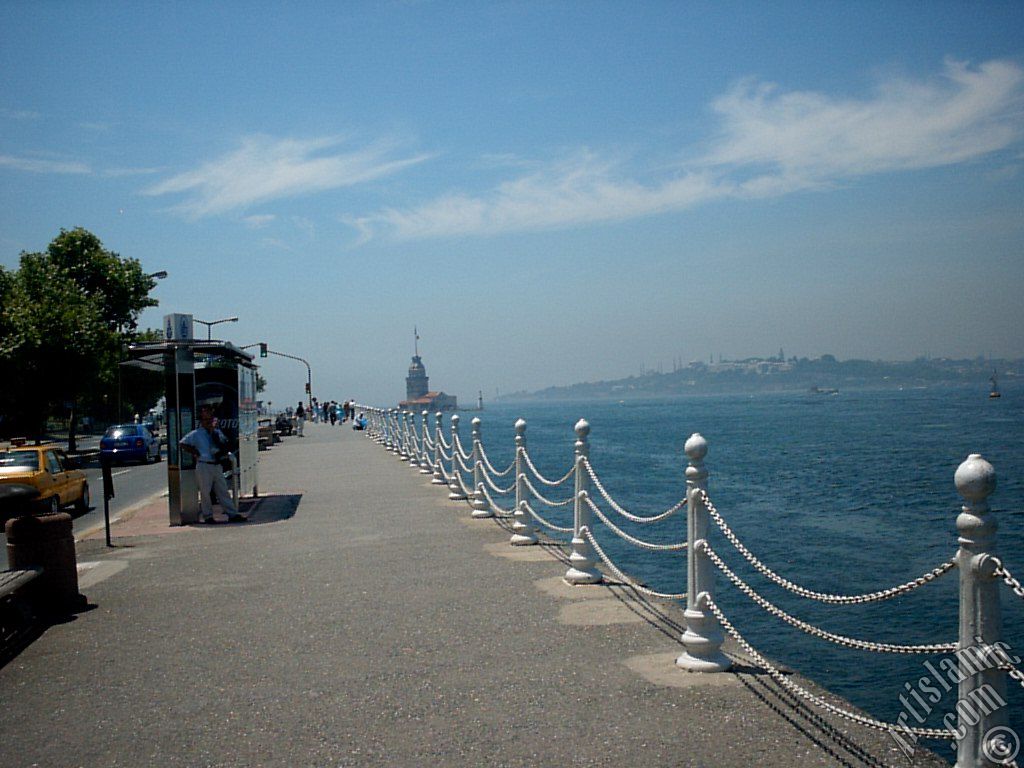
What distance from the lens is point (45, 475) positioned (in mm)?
18109

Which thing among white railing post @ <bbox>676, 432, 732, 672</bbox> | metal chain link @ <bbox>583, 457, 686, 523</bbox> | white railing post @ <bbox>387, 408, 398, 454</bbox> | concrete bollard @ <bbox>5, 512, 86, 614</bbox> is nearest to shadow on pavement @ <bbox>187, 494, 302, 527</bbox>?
concrete bollard @ <bbox>5, 512, 86, 614</bbox>

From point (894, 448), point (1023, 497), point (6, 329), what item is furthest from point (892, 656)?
point (894, 448)

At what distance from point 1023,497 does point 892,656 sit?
23971mm

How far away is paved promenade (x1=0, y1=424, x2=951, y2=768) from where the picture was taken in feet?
16.1

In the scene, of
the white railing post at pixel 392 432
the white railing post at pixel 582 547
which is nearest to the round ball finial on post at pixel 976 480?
the white railing post at pixel 582 547

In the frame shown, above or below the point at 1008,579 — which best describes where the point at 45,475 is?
below

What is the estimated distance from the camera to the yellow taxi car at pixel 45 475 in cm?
1755

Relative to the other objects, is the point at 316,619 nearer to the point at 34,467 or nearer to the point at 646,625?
the point at 646,625

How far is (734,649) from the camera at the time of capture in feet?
21.9

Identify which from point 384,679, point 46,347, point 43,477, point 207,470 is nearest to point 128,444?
point 46,347

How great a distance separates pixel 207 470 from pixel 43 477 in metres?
5.19

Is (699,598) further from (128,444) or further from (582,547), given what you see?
(128,444)

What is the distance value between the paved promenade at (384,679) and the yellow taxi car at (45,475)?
7883 mm

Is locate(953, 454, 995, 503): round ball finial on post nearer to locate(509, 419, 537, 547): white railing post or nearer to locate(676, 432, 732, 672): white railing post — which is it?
locate(676, 432, 732, 672): white railing post
